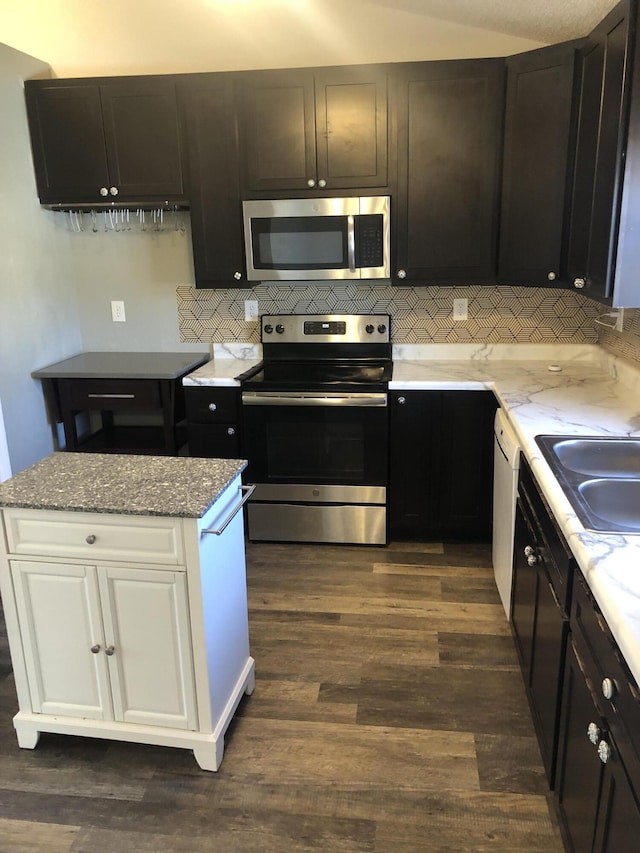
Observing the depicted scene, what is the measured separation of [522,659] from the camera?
232 cm

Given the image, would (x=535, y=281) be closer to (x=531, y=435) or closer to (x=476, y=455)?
(x=476, y=455)

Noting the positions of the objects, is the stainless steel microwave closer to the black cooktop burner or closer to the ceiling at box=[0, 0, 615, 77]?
the black cooktop burner

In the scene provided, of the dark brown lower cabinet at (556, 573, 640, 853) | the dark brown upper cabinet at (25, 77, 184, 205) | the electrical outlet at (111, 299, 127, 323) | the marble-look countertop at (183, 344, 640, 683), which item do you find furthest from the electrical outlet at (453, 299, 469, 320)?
the dark brown lower cabinet at (556, 573, 640, 853)

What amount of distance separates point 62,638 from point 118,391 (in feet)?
5.52

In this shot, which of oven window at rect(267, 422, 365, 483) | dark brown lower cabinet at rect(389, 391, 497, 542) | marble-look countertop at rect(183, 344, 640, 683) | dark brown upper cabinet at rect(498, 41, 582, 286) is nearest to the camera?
marble-look countertop at rect(183, 344, 640, 683)

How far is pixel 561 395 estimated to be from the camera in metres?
2.86

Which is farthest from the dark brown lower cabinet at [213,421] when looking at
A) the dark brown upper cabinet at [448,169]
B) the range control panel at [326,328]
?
the dark brown upper cabinet at [448,169]

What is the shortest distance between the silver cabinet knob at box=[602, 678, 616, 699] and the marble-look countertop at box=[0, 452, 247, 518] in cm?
102

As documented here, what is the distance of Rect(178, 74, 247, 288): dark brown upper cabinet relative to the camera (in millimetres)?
3225

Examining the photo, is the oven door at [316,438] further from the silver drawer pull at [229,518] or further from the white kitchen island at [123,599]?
the white kitchen island at [123,599]

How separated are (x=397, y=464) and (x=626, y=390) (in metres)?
1.08

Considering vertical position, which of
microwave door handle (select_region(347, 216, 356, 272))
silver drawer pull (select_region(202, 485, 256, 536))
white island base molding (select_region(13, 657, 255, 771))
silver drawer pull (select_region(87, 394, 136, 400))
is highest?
microwave door handle (select_region(347, 216, 356, 272))

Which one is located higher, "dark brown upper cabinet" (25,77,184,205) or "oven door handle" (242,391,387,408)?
"dark brown upper cabinet" (25,77,184,205)

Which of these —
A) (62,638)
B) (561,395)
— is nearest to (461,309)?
(561,395)
